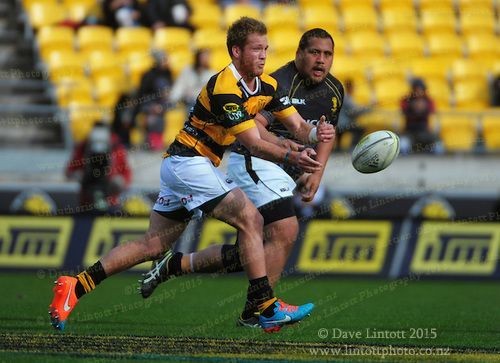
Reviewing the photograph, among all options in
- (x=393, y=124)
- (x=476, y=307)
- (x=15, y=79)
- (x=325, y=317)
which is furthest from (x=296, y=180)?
(x=15, y=79)

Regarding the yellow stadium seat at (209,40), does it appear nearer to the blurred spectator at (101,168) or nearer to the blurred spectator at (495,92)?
the blurred spectator at (101,168)

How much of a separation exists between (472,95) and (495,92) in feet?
1.46

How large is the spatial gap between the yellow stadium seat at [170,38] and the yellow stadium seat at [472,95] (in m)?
4.69

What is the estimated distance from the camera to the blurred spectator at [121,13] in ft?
65.1

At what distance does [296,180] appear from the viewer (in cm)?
989

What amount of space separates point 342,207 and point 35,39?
6291 mm

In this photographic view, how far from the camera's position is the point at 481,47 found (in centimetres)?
2122

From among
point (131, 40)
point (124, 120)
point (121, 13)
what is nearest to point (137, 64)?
point (131, 40)

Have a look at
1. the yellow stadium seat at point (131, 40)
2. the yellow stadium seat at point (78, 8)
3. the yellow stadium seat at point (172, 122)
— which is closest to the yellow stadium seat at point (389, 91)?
the yellow stadium seat at point (172, 122)

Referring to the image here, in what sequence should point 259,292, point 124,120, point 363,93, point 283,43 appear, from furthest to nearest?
point 283,43, point 363,93, point 124,120, point 259,292

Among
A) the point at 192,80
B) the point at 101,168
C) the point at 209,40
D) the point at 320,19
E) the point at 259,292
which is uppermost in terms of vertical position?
the point at 320,19

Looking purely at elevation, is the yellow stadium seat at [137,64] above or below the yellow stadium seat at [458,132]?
above

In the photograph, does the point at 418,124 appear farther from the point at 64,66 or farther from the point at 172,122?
the point at 64,66

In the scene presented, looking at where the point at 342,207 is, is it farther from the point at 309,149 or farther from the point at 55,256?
the point at 309,149
